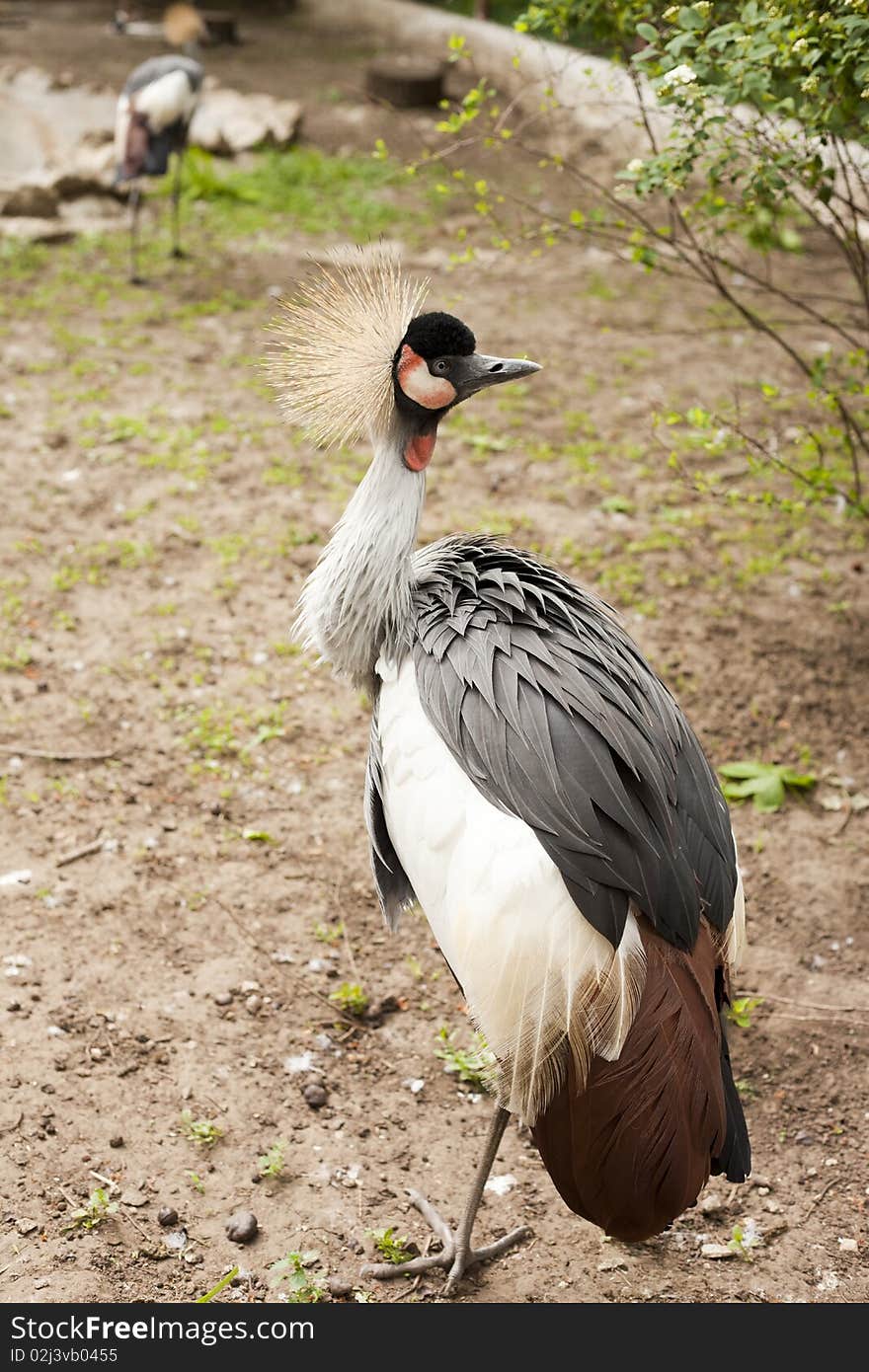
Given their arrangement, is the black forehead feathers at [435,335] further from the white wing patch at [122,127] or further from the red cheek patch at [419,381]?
the white wing patch at [122,127]

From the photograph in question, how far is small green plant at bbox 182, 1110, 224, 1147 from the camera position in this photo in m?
2.65

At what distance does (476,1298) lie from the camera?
2.46 metres

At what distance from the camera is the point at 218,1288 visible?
2.30 meters

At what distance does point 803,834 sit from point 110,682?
2.23 metres

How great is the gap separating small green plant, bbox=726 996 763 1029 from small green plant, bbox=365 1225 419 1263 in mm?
954

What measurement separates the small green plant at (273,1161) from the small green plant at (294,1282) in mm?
211

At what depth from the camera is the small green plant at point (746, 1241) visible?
8.23 feet

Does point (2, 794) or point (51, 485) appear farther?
point (51, 485)

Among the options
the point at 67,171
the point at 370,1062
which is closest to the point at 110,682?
the point at 370,1062

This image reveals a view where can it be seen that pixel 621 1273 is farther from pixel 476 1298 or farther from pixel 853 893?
pixel 853 893

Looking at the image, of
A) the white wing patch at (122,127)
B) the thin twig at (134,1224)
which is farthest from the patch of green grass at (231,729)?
the white wing patch at (122,127)

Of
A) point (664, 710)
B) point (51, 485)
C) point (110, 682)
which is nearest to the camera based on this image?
point (664, 710)

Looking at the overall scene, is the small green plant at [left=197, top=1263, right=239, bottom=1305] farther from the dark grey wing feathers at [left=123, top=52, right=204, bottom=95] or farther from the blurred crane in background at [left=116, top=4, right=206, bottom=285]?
the dark grey wing feathers at [left=123, top=52, right=204, bottom=95]

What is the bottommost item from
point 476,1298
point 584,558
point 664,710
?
point 476,1298
